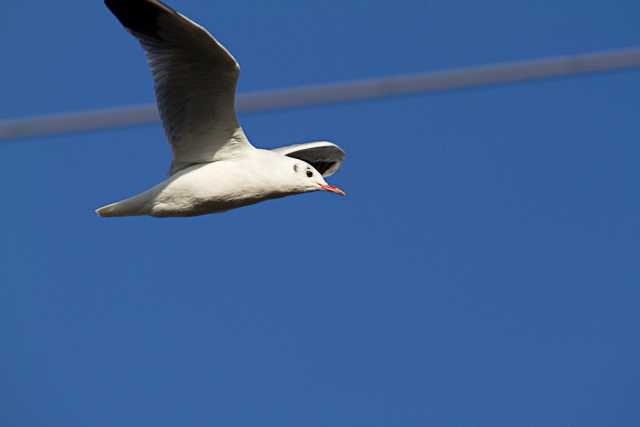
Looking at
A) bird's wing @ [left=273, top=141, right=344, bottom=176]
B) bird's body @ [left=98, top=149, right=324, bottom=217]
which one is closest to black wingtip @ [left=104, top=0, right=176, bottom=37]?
bird's body @ [left=98, top=149, right=324, bottom=217]

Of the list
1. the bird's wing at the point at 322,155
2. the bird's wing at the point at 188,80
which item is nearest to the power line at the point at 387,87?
the bird's wing at the point at 188,80

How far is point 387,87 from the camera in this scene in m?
3.84

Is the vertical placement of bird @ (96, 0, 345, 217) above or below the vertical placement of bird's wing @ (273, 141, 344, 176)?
below

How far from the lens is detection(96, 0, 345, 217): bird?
5148mm

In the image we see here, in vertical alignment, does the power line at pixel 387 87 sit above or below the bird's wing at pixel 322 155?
below

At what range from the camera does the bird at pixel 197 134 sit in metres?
5.15

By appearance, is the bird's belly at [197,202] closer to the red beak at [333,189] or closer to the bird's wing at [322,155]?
the red beak at [333,189]

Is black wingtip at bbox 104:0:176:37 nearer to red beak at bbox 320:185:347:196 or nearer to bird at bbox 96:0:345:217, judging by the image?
bird at bbox 96:0:345:217

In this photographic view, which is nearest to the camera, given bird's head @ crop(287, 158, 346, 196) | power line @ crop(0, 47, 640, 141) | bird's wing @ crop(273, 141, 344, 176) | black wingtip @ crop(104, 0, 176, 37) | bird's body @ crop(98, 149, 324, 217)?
power line @ crop(0, 47, 640, 141)

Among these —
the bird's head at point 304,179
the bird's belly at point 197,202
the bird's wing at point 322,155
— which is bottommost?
the bird's belly at point 197,202

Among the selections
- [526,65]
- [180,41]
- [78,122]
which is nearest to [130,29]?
[180,41]

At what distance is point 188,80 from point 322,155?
69.1 inches

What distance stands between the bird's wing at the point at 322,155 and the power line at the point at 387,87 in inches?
104

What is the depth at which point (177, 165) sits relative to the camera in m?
5.64
